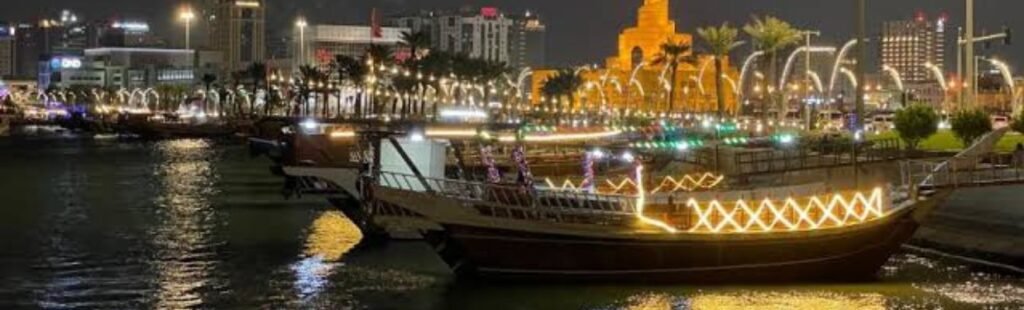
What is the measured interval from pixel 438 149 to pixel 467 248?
7.39m

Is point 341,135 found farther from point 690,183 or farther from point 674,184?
point 690,183

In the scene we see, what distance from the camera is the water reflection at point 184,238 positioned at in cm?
3634

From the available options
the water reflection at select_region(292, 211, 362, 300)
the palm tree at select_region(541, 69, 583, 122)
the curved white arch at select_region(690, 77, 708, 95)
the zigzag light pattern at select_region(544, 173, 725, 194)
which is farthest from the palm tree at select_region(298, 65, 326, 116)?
the zigzag light pattern at select_region(544, 173, 725, 194)

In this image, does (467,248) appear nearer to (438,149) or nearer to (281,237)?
(438,149)

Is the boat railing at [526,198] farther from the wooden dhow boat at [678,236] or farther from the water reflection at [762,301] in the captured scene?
the water reflection at [762,301]

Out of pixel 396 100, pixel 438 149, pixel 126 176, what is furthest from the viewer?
pixel 396 100

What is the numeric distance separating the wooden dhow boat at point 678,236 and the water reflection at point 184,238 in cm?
623

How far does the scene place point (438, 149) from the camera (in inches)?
1618

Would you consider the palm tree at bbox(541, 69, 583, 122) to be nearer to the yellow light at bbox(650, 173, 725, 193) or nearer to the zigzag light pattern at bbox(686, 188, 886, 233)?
the yellow light at bbox(650, 173, 725, 193)

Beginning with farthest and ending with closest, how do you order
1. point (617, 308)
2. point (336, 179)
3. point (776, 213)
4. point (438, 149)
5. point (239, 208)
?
point (239, 208) < point (336, 179) < point (438, 149) < point (776, 213) < point (617, 308)

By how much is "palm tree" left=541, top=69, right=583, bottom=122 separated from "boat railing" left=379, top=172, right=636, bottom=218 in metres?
147

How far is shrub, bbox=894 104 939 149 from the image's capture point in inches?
2532

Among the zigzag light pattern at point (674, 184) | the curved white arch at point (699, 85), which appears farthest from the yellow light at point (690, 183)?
the curved white arch at point (699, 85)

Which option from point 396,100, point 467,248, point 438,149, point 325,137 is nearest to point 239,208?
point 325,137
